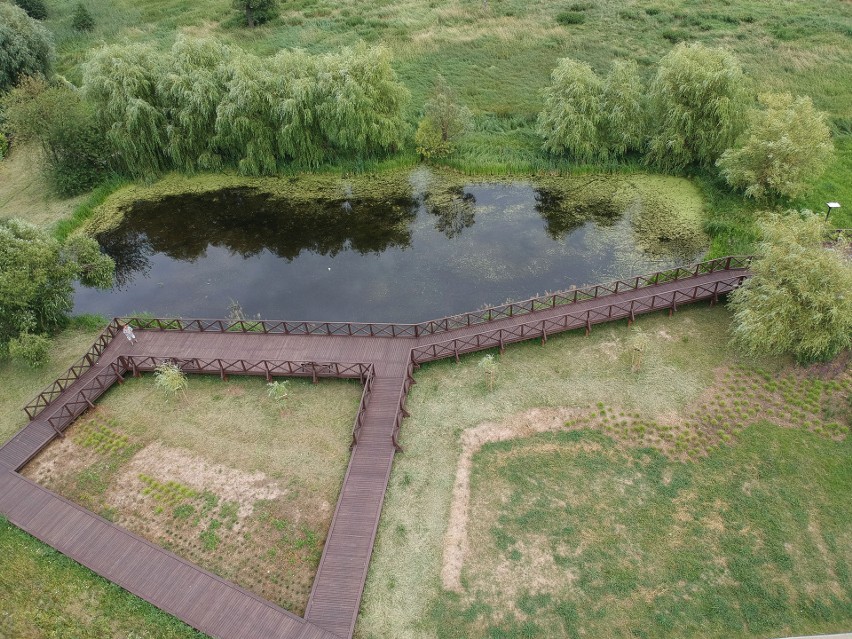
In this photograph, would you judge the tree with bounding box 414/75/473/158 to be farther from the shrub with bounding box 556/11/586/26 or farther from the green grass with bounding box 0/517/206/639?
the green grass with bounding box 0/517/206/639

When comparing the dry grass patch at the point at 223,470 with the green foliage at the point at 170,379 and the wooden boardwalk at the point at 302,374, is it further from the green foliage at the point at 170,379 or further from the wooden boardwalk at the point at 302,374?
the wooden boardwalk at the point at 302,374

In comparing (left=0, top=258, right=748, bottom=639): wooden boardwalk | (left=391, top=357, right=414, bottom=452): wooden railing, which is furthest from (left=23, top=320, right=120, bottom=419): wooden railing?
(left=391, top=357, right=414, bottom=452): wooden railing

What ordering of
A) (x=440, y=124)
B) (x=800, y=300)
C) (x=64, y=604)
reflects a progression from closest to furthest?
(x=64, y=604) → (x=800, y=300) → (x=440, y=124)

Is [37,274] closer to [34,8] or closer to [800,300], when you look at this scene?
[800,300]

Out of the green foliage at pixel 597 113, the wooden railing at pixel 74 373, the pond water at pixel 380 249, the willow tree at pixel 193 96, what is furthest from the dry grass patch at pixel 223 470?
the green foliage at pixel 597 113

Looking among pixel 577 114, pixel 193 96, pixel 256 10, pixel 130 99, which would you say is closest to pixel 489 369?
pixel 577 114

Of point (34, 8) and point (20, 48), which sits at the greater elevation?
point (34, 8)
